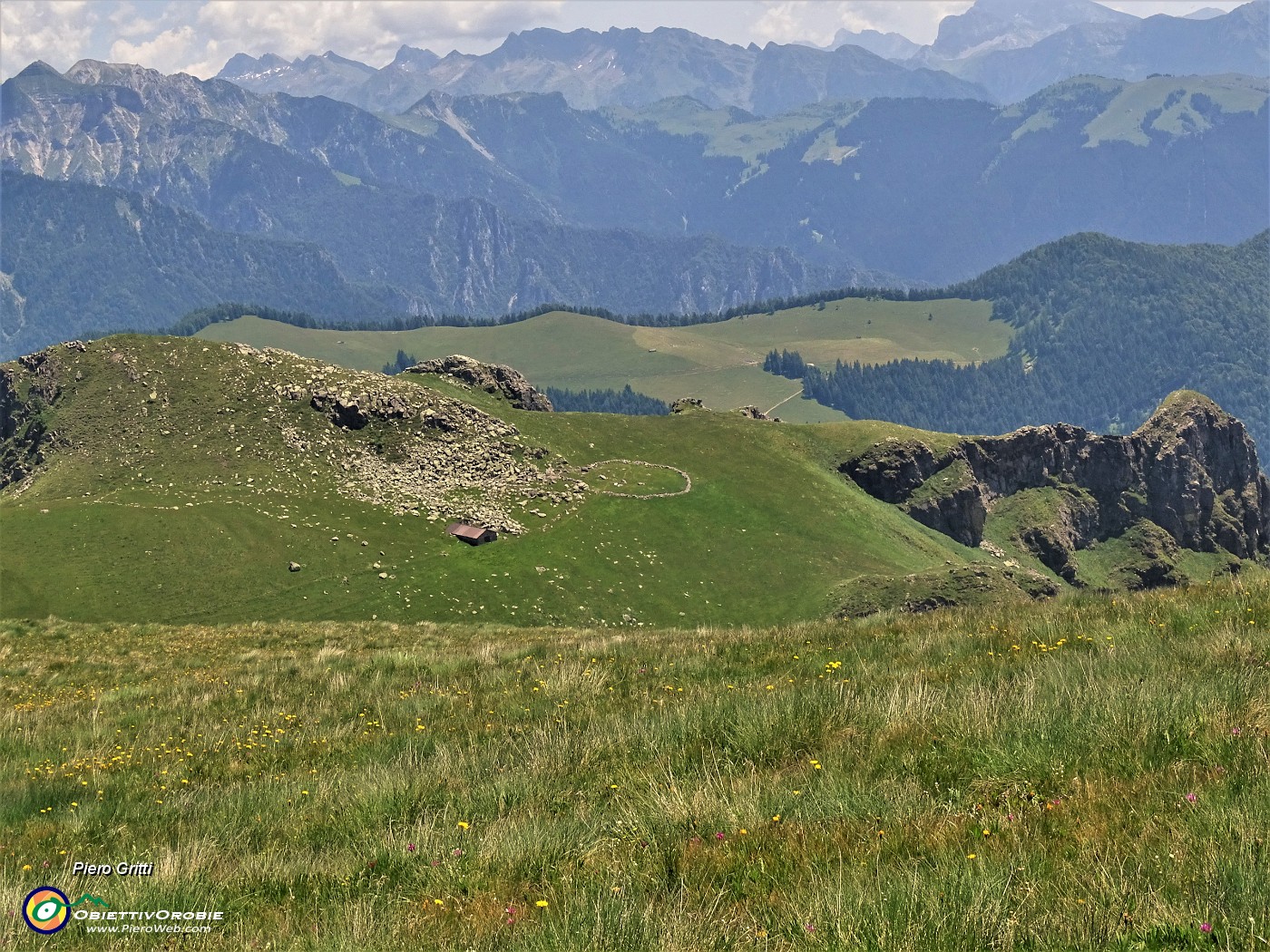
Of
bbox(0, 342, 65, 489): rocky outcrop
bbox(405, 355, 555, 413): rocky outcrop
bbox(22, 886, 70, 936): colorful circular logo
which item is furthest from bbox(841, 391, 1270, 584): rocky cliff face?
bbox(22, 886, 70, 936): colorful circular logo

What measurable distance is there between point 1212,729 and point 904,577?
343 ft

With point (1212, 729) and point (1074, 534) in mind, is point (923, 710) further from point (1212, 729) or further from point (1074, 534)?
point (1074, 534)

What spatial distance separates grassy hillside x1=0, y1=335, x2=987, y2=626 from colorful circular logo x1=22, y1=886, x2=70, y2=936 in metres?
79.6

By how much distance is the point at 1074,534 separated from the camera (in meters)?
187

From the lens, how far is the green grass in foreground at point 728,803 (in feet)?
26.5

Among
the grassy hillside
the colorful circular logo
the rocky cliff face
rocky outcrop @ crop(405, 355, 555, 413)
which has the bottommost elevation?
the rocky cliff face

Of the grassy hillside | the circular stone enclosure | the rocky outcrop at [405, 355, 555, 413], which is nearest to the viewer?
the grassy hillside

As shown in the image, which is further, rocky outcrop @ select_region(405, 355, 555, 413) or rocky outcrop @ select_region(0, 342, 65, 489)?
rocky outcrop @ select_region(405, 355, 555, 413)

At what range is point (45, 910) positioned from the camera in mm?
9117

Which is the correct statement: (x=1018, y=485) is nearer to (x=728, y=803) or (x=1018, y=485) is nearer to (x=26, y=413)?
(x=26, y=413)

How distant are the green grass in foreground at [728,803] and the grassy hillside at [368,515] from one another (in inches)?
2876

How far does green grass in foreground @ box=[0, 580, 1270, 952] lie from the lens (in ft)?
26.5

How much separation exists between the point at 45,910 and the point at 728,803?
6066 millimetres

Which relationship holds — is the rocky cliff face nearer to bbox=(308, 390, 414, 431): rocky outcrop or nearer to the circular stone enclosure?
the circular stone enclosure
